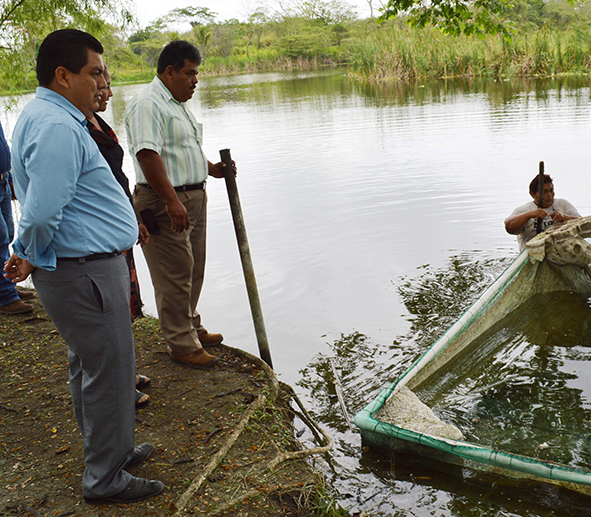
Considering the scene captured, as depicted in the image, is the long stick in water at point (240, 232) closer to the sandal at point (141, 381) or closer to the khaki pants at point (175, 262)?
the khaki pants at point (175, 262)

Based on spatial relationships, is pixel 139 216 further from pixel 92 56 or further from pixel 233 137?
pixel 233 137

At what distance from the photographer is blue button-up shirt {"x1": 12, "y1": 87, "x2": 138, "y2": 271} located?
6.13 feet

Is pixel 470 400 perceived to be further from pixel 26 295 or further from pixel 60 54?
pixel 26 295

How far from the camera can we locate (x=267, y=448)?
2.80 m

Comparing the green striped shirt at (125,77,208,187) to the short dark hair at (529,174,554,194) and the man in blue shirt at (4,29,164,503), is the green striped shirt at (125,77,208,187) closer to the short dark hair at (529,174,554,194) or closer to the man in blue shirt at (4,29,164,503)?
the man in blue shirt at (4,29,164,503)

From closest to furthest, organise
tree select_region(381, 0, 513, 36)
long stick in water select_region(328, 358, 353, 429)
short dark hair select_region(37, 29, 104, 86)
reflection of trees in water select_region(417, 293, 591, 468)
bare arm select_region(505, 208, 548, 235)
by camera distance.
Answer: short dark hair select_region(37, 29, 104, 86)
reflection of trees in water select_region(417, 293, 591, 468)
long stick in water select_region(328, 358, 353, 429)
bare arm select_region(505, 208, 548, 235)
tree select_region(381, 0, 513, 36)

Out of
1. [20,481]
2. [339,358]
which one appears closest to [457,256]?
[339,358]

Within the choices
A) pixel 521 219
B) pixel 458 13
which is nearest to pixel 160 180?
pixel 521 219

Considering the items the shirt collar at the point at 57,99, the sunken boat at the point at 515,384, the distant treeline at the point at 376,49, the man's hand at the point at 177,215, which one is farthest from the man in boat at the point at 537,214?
the shirt collar at the point at 57,99

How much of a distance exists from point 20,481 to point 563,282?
4.41 meters

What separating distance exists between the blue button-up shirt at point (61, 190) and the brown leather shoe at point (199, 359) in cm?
152

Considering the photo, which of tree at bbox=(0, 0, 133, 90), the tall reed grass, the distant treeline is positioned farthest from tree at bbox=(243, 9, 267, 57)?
tree at bbox=(0, 0, 133, 90)

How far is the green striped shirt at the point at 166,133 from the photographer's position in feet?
10.0

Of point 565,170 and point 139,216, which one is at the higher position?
point 139,216
